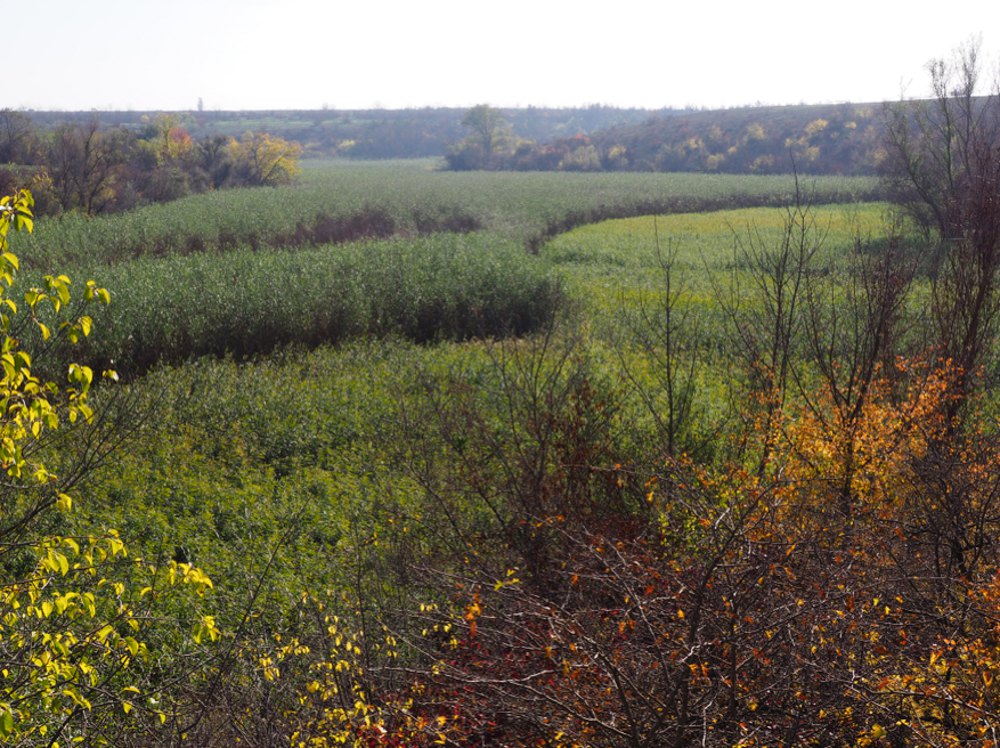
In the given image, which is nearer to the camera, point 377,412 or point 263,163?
point 377,412

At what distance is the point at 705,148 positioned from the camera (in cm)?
10469

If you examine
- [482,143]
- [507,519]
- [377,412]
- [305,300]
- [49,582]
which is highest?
[482,143]

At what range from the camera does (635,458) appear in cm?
1245

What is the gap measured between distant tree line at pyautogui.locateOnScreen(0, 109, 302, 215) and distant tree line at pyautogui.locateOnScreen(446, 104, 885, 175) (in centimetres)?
4563

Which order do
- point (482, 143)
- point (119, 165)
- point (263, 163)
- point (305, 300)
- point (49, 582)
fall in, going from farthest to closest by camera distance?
point (482, 143)
point (263, 163)
point (119, 165)
point (305, 300)
point (49, 582)

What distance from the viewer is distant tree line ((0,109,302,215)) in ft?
142

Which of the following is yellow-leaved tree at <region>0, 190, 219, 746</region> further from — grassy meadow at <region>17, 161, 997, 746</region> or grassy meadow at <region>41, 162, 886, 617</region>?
grassy meadow at <region>41, 162, 886, 617</region>

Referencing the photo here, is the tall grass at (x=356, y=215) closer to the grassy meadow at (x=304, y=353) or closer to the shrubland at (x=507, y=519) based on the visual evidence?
the grassy meadow at (x=304, y=353)

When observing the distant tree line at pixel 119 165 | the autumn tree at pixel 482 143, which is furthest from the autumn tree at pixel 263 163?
the autumn tree at pixel 482 143

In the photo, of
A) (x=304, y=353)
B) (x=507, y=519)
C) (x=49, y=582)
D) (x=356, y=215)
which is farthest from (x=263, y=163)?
(x=49, y=582)

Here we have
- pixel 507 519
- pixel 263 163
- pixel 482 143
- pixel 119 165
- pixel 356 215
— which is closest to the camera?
pixel 507 519

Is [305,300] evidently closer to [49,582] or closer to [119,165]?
[49,582]

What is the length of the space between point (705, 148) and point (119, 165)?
75.8 meters

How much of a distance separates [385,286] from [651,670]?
748 inches
